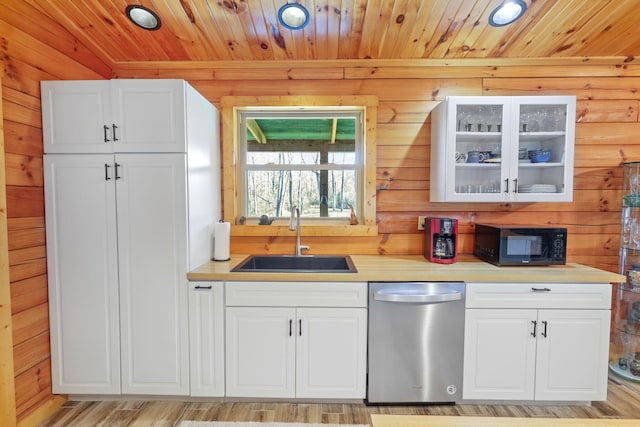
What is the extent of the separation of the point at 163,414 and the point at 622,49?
4.02 metres

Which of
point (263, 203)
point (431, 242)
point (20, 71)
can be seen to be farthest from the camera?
point (263, 203)

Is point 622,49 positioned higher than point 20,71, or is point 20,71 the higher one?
point 622,49

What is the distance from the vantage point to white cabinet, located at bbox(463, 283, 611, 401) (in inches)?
72.2

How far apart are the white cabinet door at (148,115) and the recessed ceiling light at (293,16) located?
733mm

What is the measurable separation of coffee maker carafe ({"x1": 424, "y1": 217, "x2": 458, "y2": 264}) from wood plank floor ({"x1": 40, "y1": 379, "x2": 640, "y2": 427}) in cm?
95

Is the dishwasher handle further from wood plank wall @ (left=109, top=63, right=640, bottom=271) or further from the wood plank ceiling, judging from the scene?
the wood plank ceiling

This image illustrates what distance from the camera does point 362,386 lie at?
6.18 ft

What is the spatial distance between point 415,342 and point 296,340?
2.44ft

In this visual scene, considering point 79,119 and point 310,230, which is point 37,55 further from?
point 310,230

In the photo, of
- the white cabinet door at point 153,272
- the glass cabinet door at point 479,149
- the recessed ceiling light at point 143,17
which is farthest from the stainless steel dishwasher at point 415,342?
the recessed ceiling light at point 143,17

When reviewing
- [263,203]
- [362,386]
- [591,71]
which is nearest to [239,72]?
[263,203]

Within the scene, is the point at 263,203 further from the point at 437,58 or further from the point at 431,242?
the point at 437,58

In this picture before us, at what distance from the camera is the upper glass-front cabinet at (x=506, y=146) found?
2068 mm

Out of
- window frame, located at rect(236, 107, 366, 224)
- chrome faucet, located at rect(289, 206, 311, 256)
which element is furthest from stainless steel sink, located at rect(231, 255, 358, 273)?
window frame, located at rect(236, 107, 366, 224)
